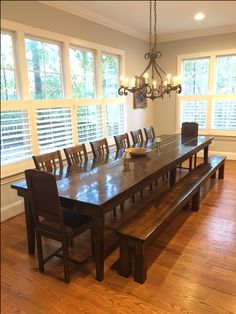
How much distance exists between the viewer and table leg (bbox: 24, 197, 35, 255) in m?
2.22

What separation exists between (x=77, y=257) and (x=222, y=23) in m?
4.85

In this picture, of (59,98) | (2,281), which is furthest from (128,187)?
(59,98)

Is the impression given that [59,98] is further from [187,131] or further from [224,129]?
[224,129]

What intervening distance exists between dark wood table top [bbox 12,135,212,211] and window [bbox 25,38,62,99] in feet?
4.21

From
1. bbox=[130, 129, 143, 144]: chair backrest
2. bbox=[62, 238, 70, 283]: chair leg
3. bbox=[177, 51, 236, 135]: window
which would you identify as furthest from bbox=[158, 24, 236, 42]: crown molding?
bbox=[62, 238, 70, 283]: chair leg

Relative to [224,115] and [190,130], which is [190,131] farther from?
[224,115]

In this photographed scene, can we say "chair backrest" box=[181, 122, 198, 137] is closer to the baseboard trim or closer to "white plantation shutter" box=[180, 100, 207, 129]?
"white plantation shutter" box=[180, 100, 207, 129]

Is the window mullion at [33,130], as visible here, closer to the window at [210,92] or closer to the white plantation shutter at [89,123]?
the white plantation shutter at [89,123]

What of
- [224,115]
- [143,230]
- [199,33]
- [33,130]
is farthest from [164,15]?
[143,230]

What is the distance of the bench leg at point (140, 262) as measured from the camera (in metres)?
1.90

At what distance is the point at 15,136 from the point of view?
3086mm

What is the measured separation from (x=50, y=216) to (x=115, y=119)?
327 centimetres

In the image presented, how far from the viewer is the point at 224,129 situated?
5496 mm

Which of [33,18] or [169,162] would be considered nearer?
[169,162]
